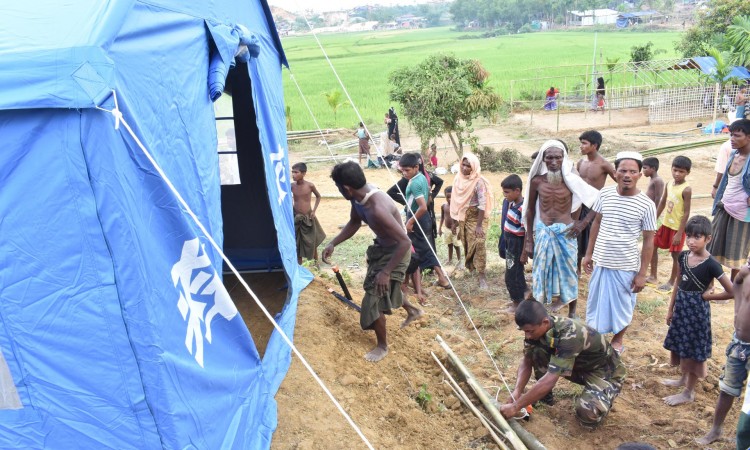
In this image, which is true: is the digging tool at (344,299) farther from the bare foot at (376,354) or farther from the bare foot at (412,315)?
the bare foot at (376,354)

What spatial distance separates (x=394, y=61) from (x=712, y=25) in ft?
81.1

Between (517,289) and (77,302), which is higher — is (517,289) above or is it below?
below

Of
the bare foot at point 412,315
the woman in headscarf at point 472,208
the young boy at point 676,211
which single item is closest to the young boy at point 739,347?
the young boy at point 676,211

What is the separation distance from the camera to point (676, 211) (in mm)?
5734

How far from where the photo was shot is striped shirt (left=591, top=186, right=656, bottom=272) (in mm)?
4203

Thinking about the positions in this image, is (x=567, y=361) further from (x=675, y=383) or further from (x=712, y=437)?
(x=675, y=383)

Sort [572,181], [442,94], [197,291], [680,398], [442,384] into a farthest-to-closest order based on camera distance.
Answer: [442,94] < [572,181] < [442,384] < [680,398] < [197,291]

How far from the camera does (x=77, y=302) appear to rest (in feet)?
7.21

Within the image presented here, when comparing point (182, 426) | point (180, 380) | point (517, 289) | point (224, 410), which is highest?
point (180, 380)

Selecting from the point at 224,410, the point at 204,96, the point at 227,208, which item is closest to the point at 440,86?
the point at 227,208

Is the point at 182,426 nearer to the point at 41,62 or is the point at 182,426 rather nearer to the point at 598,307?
the point at 41,62

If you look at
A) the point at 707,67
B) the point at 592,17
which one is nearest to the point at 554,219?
the point at 707,67

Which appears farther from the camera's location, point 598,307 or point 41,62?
point 598,307

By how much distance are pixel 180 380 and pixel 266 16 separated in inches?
143
